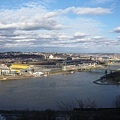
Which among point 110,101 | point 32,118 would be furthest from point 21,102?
point 32,118

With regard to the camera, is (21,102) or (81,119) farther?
(21,102)

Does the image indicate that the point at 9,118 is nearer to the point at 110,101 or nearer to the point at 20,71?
the point at 110,101

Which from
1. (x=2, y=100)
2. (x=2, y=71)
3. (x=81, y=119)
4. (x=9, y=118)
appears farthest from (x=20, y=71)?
(x=81, y=119)

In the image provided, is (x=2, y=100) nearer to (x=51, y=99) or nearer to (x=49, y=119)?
(x=51, y=99)

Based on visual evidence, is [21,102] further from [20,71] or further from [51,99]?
[20,71]

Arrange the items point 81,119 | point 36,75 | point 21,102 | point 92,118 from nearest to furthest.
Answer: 1. point 81,119
2. point 92,118
3. point 21,102
4. point 36,75

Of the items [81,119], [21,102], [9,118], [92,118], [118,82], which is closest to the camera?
[81,119]

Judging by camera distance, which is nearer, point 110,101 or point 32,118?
point 32,118

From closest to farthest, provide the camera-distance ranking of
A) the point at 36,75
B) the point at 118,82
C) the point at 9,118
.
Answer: the point at 9,118 < the point at 118,82 < the point at 36,75

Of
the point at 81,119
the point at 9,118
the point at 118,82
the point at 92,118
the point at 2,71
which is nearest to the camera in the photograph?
the point at 81,119
